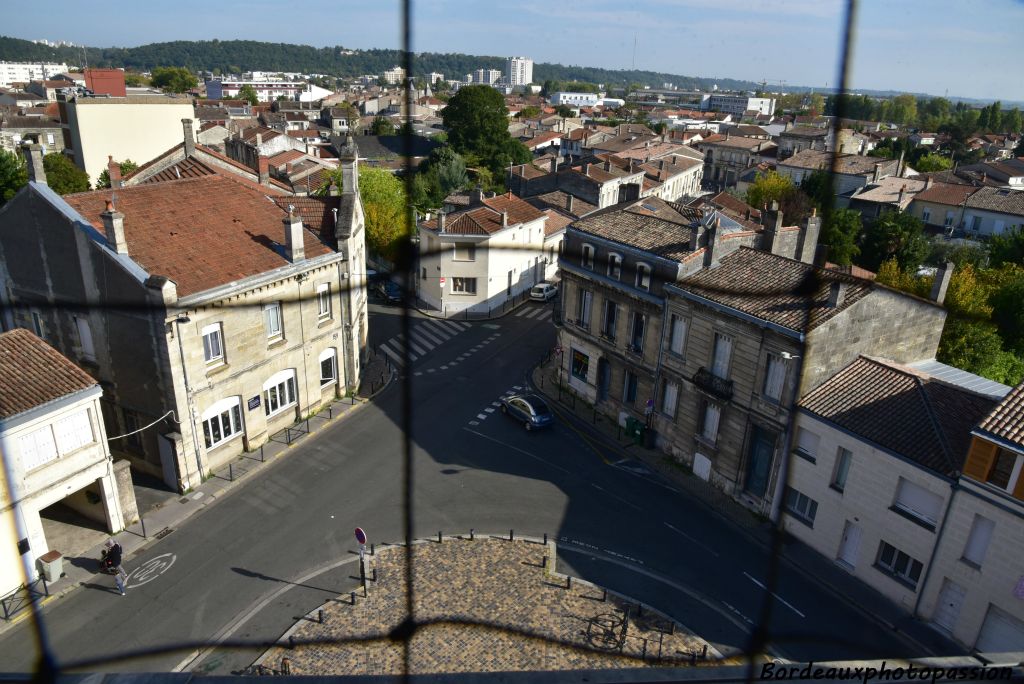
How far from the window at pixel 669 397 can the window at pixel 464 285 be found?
21.1 ft

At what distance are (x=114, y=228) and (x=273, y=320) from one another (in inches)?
94.7

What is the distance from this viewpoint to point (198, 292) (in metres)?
7.91

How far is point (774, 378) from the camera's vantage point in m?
8.03

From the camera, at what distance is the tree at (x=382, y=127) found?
3844 centimetres

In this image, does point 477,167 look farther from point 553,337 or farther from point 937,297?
point 937,297

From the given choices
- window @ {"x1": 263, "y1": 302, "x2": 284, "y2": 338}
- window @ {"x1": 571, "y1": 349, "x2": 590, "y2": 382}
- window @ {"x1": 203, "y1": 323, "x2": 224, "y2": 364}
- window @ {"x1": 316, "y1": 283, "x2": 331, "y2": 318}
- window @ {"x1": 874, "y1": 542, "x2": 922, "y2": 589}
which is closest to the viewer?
window @ {"x1": 874, "y1": 542, "x2": 922, "y2": 589}

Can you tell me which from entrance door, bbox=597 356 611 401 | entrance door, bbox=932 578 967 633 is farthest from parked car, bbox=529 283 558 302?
entrance door, bbox=932 578 967 633

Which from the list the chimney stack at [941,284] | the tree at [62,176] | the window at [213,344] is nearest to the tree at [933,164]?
the chimney stack at [941,284]

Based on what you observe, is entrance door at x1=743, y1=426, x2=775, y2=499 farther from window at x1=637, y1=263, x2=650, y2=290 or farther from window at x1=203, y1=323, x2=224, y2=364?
window at x1=203, y1=323, x2=224, y2=364

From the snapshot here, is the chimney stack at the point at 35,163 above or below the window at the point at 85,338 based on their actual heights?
above

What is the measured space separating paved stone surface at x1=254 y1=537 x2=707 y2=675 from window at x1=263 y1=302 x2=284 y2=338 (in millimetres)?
3737

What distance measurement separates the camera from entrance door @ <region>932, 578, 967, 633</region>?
21.0 ft

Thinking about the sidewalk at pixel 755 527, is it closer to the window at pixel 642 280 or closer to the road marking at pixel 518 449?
the road marking at pixel 518 449

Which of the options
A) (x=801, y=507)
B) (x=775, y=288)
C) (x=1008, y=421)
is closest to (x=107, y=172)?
(x=775, y=288)
